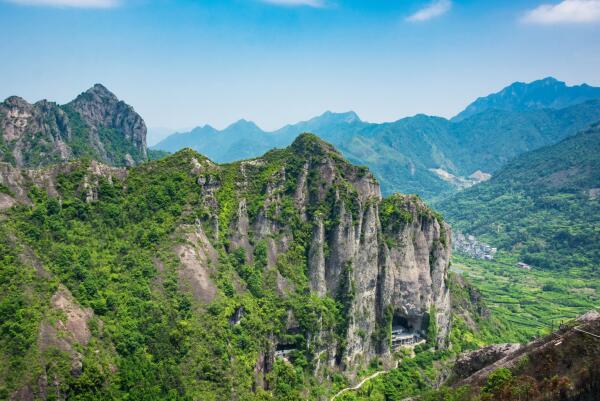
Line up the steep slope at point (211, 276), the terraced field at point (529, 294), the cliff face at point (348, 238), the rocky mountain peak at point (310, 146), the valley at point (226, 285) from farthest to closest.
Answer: the terraced field at point (529, 294), the rocky mountain peak at point (310, 146), the cliff face at point (348, 238), the steep slope at point (211, 276), the valley at point (226, 285)

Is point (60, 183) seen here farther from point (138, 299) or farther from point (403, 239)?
point (403, 239)

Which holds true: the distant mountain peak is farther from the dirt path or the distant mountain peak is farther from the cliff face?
the dirt path

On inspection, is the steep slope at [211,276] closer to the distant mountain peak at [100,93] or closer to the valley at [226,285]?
the valley at [226,285]

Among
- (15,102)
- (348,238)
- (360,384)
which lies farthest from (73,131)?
(360,384)

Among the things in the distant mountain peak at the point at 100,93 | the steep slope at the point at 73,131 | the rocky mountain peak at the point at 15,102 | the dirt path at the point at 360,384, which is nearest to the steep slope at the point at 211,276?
the dirt path at the point at 360,384

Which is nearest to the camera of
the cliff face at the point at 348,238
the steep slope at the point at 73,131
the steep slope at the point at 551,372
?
the steep slope at the point at 551,372

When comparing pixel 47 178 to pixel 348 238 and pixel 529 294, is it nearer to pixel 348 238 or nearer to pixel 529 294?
pixel 348 238

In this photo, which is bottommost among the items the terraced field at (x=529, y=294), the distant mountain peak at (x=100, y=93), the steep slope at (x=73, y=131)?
the terraced field at (x=529, y=294)

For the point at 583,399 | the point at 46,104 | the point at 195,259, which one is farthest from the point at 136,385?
the point at 46,104

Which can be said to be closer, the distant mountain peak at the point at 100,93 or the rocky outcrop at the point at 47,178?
the rocky outcrop at the point at 47,178
